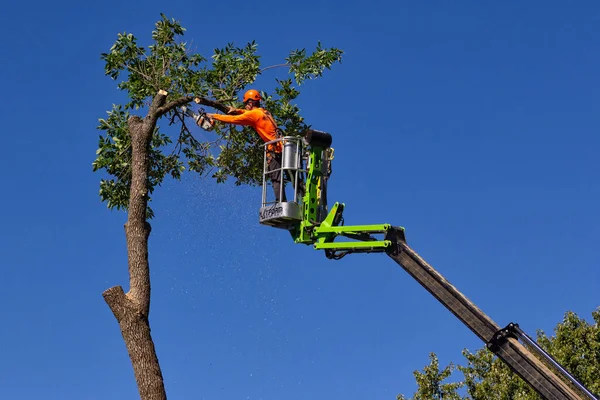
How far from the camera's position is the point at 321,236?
12.9 m

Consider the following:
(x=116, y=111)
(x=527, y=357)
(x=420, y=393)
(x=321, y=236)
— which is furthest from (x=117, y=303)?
(x=420, y=393)

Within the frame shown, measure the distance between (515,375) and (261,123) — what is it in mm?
16053

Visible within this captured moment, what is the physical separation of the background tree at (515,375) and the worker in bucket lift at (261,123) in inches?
569

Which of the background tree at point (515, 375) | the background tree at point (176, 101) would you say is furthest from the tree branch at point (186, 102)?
the background tree at point (515, 375)

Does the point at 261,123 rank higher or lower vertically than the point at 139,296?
higher

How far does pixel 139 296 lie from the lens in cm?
1381

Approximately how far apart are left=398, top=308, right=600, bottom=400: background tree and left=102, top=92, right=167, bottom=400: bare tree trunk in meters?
15.0

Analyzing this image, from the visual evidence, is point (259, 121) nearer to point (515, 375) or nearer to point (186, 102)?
point (186, 102)

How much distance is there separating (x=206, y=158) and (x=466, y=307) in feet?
25.8

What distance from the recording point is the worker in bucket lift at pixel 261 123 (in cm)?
1390

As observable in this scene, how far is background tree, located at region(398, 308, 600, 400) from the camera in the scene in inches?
1050

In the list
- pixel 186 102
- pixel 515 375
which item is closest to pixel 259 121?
pixel 186 102

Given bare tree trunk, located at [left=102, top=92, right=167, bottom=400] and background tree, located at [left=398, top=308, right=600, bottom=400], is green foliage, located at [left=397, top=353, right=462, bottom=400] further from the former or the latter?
bare tree trunk, located at [left=102, top=92, right=167, bottom=400]

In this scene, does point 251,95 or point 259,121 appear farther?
point 251,95
